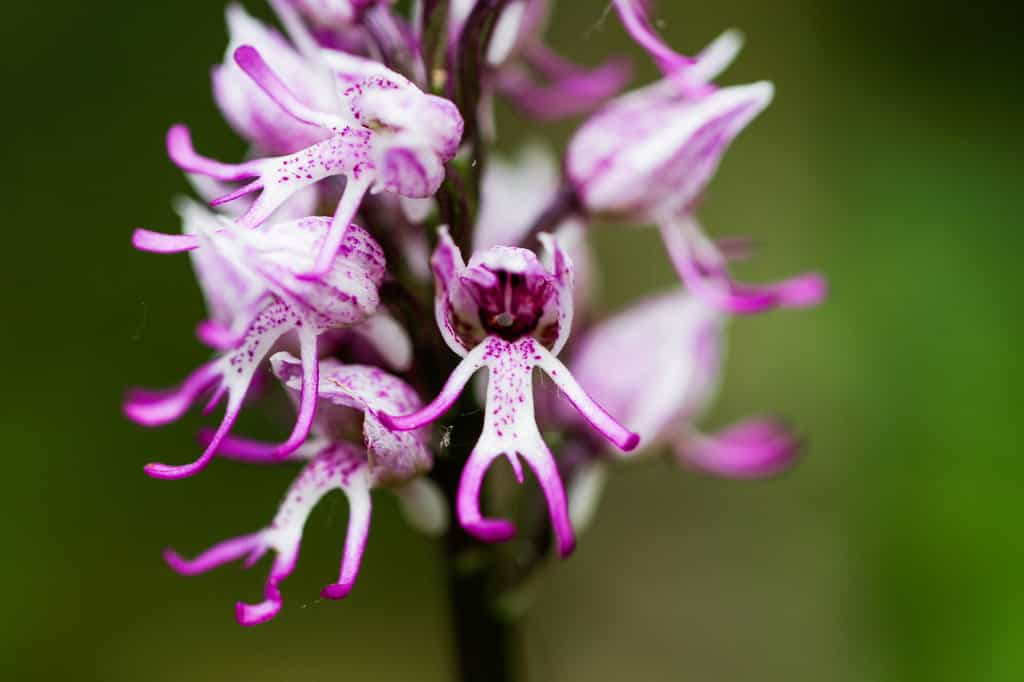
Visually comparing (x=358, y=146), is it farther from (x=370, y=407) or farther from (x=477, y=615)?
(x=477, y=615)

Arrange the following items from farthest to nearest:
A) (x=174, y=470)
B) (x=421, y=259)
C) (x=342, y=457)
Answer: (x=421, y=259) → (x=342, y=457) → (x=174, y=470)

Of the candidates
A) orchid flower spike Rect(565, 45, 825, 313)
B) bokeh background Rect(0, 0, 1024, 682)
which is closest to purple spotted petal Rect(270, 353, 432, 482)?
orchid flower spike Rect(565, 45, 825, 313)

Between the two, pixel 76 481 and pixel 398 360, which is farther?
pixel 76 481

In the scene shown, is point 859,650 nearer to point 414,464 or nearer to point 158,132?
point 414,464

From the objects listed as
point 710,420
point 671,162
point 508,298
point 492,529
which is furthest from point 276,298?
point 710,420

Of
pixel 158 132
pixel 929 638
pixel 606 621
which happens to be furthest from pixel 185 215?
pixel 606 621

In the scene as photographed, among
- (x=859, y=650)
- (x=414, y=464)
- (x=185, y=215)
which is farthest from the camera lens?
(x=859, y=650)
